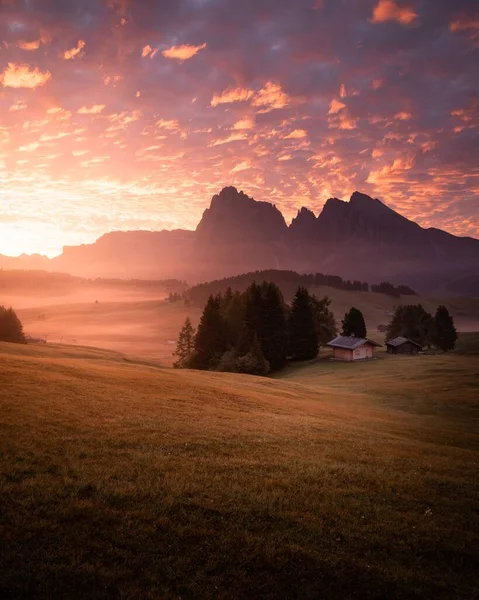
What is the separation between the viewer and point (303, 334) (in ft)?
304

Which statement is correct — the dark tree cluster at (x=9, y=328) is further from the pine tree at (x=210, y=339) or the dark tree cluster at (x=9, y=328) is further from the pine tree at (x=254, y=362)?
the pine tree at (x=254, y=362)

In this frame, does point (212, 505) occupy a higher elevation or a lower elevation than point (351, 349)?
higher

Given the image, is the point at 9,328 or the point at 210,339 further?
the point at 9,328

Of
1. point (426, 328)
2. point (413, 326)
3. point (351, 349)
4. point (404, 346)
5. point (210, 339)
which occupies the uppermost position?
point (413, 326)

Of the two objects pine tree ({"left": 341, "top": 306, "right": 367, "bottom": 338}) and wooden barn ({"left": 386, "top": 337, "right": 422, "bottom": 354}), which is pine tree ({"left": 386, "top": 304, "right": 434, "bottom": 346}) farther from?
pine tree ({"left": 341, "top": 306, "right": 367, "bottom": 338})

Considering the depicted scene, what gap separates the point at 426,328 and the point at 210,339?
66.0 metres

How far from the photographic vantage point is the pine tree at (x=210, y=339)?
86625mm

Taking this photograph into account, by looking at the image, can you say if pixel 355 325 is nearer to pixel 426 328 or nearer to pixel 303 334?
pixel 303 334

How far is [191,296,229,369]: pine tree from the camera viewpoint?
8662cm

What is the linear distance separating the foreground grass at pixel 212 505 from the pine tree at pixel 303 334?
219 ft

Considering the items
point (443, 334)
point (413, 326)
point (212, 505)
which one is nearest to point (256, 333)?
point (413, 326)

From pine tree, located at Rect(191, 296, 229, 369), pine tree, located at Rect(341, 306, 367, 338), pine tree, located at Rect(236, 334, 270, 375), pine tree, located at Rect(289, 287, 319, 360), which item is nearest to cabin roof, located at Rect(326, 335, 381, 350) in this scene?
pine tree, located at Rect(289, 287, 319, 360)

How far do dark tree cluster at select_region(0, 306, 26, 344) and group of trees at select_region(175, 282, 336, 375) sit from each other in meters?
39.5

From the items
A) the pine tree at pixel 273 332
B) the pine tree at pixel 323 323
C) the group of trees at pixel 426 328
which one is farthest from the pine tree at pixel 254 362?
the group of trees at pixel 426 328
